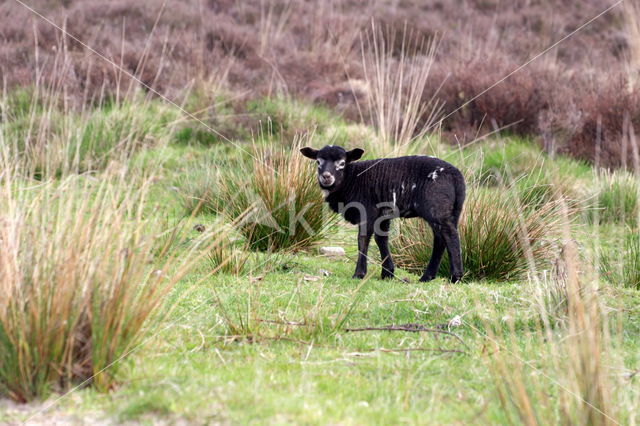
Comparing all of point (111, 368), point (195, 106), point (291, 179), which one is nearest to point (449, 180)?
point (291, 179)

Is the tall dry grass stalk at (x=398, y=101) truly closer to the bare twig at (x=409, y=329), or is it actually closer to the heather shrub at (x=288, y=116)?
the heather shrub at (x=288, y=116)

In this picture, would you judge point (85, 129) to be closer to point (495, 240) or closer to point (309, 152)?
point (309, 152)

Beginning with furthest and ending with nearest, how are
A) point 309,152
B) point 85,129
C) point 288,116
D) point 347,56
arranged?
point 347,56
point 288,116
point 85,129
point 309,152

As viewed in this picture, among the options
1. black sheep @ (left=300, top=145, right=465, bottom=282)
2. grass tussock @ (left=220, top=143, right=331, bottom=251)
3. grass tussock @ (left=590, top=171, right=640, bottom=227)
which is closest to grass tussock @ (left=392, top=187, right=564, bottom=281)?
black sheep @ (left=300, top=145, right=465, bottom=282)

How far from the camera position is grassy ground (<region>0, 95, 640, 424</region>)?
11.3 feet

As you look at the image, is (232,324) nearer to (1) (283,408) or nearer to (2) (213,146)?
(1) (283,408)

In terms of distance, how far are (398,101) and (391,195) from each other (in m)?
3.92

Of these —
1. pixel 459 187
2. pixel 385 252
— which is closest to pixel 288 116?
pixel 385 252

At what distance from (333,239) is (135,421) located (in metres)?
4.91

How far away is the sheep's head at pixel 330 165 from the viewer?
250 inches

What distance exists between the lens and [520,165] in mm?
11523

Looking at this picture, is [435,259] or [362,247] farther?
[435,259]

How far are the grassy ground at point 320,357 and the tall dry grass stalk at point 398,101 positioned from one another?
3294 millimetres

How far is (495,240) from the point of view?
22.4ft
